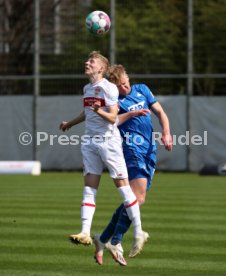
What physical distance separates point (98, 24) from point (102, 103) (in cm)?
338

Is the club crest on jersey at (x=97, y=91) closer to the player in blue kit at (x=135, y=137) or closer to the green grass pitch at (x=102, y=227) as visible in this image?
the player in blue kit at (x=135, y=137)

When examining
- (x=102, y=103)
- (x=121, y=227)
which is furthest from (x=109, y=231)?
(x=102, y=103)

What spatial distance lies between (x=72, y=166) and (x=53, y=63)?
11.8 feet

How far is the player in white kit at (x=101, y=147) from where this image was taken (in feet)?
33.5

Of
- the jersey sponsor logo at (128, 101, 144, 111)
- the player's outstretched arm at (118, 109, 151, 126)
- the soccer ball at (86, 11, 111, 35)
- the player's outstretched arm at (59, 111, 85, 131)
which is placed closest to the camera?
the player's outstretched arm at (118, 109, 151, 126)

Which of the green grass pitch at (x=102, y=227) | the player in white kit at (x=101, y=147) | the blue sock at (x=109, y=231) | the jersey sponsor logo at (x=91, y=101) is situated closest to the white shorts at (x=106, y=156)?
the player in white kit at (x=101, y=147)

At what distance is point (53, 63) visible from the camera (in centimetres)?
3127

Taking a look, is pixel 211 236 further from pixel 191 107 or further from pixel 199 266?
pixel 191 107

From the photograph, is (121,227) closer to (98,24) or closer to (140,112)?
(140,112)

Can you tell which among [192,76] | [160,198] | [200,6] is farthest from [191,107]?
[160,198]

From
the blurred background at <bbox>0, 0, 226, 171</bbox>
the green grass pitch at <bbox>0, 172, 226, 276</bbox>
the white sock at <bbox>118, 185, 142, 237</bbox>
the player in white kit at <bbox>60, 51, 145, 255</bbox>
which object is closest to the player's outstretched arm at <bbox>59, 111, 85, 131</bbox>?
the player in white kit at <bbox>60, 51, 145, 255</bbox>

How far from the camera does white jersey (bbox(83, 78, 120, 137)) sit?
1025 cm

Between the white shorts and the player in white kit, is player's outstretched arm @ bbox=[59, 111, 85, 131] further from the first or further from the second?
the white shorts

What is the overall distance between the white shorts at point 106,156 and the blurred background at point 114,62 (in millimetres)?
18583
